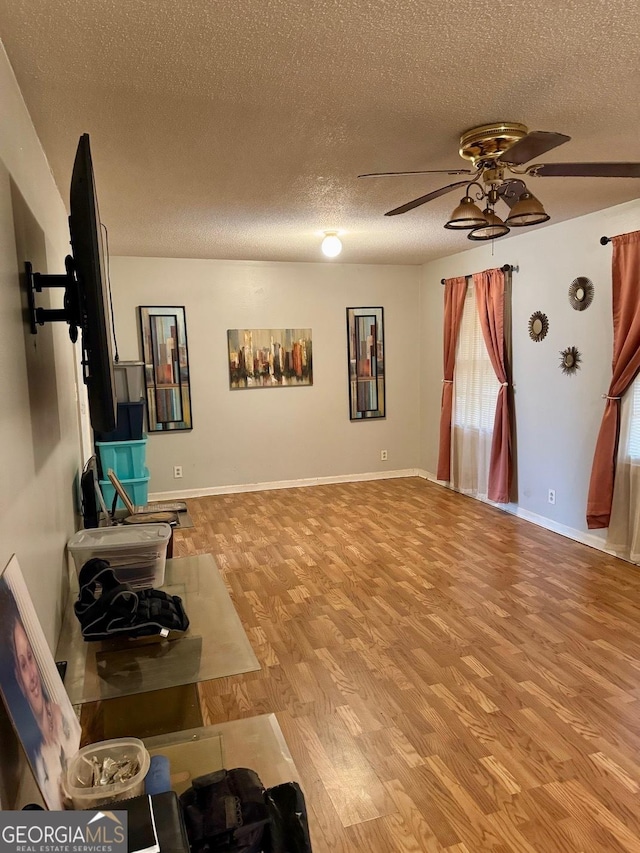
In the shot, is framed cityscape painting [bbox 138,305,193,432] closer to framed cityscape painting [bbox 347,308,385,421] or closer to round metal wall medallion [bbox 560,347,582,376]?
framed cityscape painting [bbox 347,308,385,421]

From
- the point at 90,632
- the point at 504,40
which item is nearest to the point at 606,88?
the point at 504,40

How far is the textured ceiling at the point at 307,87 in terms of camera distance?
1.55 m

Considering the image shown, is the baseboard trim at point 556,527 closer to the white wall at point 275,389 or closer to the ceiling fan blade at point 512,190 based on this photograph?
the white wall at point 275,389

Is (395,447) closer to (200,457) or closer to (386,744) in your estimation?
(200,457)

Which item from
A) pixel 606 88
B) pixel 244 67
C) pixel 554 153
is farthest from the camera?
pixel 554 153

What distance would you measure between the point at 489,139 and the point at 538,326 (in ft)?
8.18

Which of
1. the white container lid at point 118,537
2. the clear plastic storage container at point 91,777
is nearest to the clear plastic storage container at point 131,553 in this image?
the white container lid at point 118,537

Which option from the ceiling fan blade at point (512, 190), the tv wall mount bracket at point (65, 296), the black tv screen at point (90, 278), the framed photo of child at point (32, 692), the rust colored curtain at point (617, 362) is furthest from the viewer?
the rust colored curtain at point (617, 362)

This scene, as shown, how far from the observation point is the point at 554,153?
270cm

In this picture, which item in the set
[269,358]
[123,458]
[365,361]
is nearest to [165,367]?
[269,358]

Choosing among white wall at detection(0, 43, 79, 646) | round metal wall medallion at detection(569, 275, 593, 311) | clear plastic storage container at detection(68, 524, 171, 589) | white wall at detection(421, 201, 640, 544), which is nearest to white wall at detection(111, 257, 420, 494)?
white wall at detection(421, 201, 640, 544)

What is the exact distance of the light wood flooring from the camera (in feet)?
5.89

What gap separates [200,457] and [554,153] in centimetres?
435

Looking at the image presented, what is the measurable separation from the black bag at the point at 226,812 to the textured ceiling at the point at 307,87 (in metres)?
1.83
